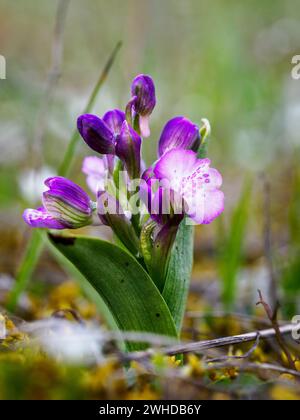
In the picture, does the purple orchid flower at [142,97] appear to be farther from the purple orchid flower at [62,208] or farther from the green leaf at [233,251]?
the green leaf at [233,251]

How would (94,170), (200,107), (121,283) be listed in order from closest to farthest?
1. (121,283)
2. (94,170)
3. (200,107)

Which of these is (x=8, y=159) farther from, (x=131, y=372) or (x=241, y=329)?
(x=131, y=372)

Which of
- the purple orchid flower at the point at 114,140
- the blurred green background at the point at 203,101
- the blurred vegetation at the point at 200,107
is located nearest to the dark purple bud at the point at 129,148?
the purple orchid flower at the point at 114,140

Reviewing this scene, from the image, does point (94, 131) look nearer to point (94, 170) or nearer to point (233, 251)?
point (94, 170)

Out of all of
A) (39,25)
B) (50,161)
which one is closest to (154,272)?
(50,161)

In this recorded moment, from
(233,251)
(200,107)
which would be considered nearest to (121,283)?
(233,251)

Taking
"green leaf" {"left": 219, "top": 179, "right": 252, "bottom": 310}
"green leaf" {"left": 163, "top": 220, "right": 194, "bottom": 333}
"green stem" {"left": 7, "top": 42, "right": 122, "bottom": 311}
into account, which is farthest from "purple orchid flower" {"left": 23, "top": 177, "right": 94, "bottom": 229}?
"green leaf" {"left": 219, "top": 179, "right": 252, "bottom": 310}
